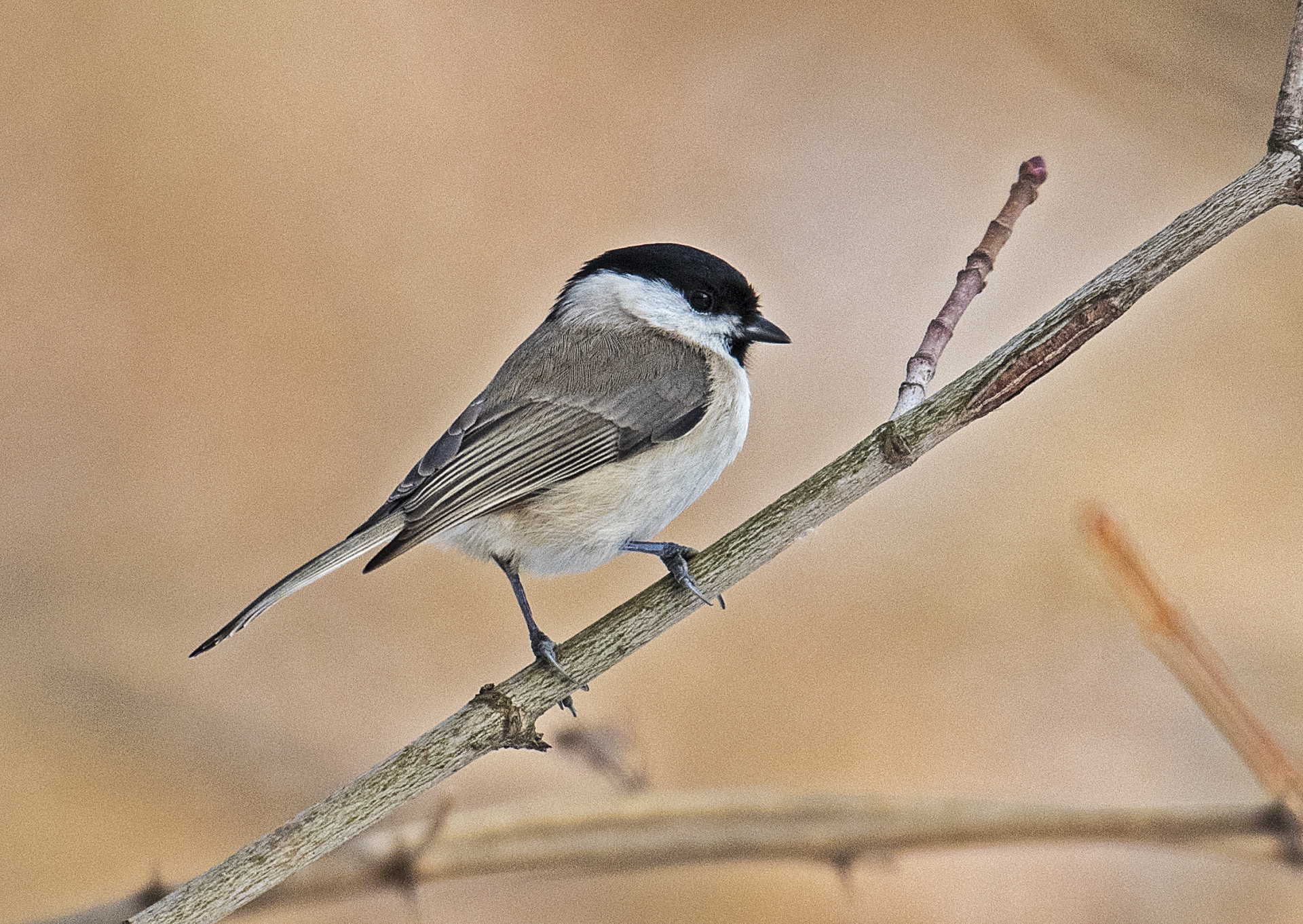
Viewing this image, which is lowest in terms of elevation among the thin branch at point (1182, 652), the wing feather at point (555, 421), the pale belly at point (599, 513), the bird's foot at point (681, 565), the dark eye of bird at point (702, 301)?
the thin branch at point (1182, 652)

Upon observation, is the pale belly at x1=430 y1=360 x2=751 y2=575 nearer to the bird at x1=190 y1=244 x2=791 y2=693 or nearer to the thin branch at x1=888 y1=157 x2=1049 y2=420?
the bird at x1=190 y1=244 x2=791 y2=693

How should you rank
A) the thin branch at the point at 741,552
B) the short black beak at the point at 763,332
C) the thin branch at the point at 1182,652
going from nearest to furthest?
1. the thin branch at the point at 1182,652
2. the thin branch at the point at 741,552
3. the short black beak at the point at 763,332

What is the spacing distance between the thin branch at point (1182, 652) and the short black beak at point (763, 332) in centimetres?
92

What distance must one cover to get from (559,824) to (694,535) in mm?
807

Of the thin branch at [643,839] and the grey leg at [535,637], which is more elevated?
the grey leg at [535,637]

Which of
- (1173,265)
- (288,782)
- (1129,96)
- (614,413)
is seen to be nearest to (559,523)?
(614,413)

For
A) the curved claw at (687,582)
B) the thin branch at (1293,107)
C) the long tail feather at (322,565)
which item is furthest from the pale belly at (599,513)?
the thin branch at (1293,107)

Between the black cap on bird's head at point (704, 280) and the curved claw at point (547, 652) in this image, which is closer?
the curved claw at point (547, 652)

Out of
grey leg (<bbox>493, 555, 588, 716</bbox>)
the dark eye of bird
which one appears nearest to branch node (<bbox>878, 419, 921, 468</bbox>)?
grey leg (<bbox>493, 555, 588, 716</bbox>)

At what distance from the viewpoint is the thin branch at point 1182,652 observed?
607 millimetres

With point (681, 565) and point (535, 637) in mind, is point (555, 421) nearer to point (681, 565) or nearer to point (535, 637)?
point (535, 637)

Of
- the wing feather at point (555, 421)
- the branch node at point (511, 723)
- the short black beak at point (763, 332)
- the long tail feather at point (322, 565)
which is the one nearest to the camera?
the branch node at point (511, 723)

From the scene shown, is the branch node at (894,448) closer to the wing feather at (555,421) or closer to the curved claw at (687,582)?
the curved claw at (687,582)

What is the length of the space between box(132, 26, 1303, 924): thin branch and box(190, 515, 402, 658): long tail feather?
21 centimetres
